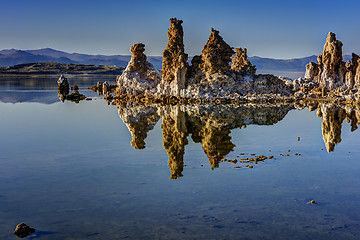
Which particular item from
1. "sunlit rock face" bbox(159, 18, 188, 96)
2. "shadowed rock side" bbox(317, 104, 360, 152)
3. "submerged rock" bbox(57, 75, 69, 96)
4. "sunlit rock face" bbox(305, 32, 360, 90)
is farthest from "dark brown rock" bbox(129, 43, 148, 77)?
"shadowed rock side" bbox(317, 104, 360, 152)

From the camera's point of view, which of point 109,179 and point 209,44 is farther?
point 209,44

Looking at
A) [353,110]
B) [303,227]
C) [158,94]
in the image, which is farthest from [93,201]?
[158,94]

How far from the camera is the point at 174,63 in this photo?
4069cm

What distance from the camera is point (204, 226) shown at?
8.91 meters

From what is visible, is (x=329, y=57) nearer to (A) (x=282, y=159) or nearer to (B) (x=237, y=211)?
(A) (x=282, y=159)

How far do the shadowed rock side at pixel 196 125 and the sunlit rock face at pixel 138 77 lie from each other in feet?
39.4

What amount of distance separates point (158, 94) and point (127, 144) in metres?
23.2

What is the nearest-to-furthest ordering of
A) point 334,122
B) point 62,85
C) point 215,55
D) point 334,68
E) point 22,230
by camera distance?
1. point 22,230
2. point 334,122
3. point 215,55
4. point 334,68
5. point 62,85

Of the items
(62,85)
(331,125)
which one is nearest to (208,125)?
(331,125)

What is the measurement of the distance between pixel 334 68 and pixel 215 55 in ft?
47.3

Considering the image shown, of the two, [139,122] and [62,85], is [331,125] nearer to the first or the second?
[139,122]

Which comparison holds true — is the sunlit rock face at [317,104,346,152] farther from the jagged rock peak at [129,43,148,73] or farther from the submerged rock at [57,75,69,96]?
the submerged rock at [57,75,69,96]

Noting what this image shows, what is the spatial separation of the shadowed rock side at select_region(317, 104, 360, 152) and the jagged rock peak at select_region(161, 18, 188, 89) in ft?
46.9

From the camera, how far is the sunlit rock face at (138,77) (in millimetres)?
43250
